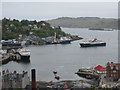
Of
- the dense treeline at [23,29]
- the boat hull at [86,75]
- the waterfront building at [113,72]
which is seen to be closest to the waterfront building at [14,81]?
the waterfront building at [113,72]

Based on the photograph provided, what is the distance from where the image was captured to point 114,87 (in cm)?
364

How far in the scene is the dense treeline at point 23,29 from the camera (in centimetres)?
1502

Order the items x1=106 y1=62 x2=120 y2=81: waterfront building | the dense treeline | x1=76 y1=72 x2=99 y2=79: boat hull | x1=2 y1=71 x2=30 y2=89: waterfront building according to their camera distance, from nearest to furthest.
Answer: x1=2 y1=71 x2=30 y2=89: waterfront building < x1=106 y1=62 x2=120 y2=81: waterfront building < x1=76 y1=72 x2=99 y2=79: boat hull < the dense treeline

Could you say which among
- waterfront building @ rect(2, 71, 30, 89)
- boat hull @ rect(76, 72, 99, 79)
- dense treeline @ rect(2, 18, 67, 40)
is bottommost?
boat hull @ rect(76, 72, 99, 79)

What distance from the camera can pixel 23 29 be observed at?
1655 centimetres

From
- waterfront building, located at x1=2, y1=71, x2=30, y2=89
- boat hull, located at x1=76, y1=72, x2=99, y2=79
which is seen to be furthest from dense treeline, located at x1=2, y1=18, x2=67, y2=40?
waterfront building, located at x1=2, y1=71, x2=30, y2=89

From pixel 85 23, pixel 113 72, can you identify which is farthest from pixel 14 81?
pixel 85 23

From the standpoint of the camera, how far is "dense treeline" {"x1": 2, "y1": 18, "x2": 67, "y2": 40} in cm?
1502

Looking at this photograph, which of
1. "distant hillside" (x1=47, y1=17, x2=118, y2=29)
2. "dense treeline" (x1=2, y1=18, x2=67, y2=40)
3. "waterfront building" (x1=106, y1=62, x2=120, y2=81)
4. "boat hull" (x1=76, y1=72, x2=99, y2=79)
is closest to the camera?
"waterfront building" (x1=106, y1=62, x2=120, y2=81)

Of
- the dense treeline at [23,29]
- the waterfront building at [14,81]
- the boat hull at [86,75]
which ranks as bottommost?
the boat hull at [86,75]

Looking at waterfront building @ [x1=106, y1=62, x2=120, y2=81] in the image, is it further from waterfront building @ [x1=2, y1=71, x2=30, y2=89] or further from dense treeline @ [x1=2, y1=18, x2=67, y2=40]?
dense treeline @ [x1=2, y1=18, x2=67, y2=40]

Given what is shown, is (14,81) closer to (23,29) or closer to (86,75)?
(86,75)

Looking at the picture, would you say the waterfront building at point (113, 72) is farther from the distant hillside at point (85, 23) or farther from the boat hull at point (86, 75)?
the distant hillside at point (85, 23)

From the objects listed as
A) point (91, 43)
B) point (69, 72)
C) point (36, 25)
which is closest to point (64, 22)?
point (36, 25)
